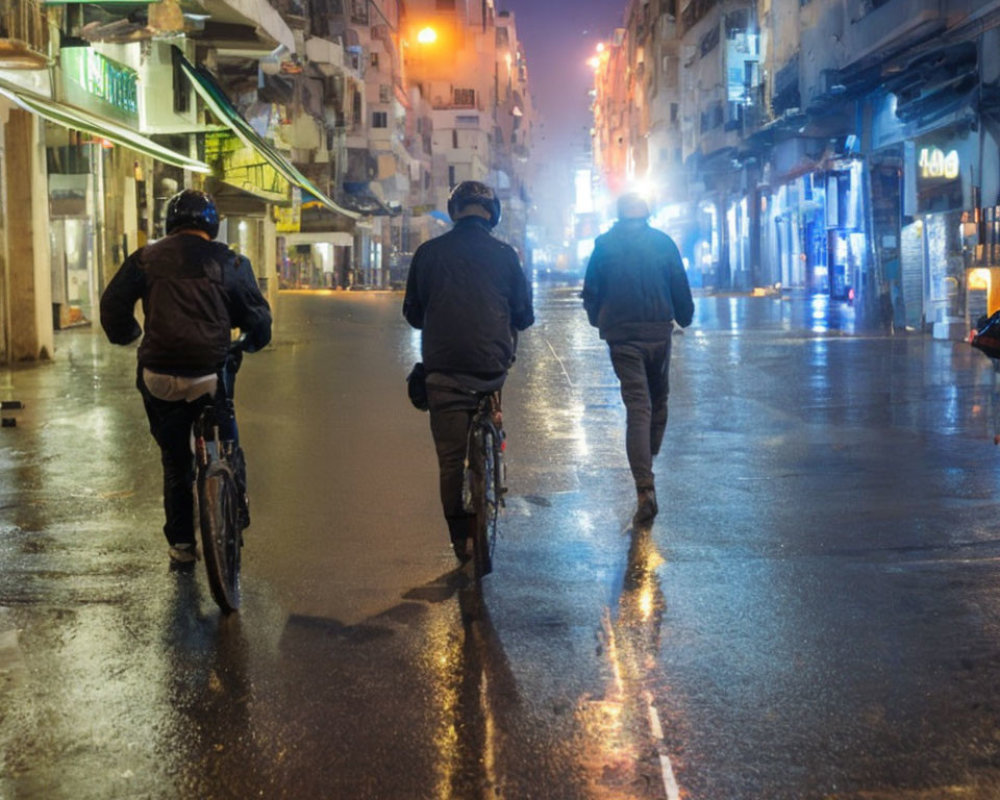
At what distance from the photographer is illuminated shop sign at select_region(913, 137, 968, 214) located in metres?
24.5

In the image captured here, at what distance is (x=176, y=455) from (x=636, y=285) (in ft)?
9.97

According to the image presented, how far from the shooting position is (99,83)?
2170 centimetres

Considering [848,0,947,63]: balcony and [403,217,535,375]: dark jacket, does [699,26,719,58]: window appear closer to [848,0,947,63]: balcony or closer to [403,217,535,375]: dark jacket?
[848,0,947,63]: balcony

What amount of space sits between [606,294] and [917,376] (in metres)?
8.60

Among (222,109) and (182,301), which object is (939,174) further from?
(182,301)

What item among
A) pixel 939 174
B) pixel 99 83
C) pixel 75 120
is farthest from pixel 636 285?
pixel 939 174

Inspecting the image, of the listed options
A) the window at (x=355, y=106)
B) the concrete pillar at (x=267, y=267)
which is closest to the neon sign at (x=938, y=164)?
the concrete pillar at (x=267, y=267)

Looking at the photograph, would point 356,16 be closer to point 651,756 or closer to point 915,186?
point 915,186

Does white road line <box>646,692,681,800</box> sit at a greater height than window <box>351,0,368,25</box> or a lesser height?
lesser

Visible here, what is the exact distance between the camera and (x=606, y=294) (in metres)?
8.68

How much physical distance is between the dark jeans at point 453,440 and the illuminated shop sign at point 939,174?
747 inches

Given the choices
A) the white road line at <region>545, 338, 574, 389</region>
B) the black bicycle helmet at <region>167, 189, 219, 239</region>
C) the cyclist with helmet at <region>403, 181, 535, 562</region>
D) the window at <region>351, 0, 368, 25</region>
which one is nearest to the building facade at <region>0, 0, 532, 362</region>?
the white road line at <region>545, 338, 574, 389</region>

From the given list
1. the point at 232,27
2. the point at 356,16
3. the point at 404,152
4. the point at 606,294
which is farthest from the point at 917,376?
the point at 404,152

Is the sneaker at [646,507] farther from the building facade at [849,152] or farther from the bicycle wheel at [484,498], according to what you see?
the building facade at [849,152]
